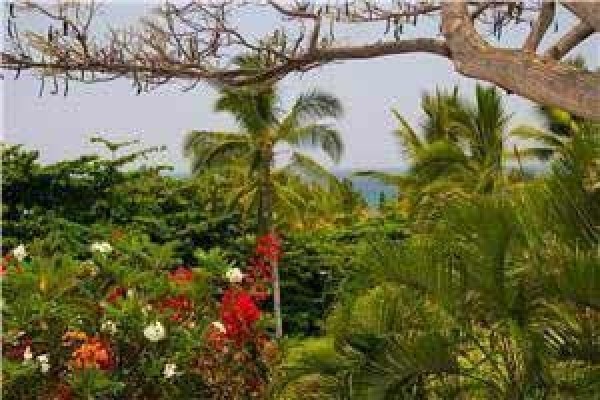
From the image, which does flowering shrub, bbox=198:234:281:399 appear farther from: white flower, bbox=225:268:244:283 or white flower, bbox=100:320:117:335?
white flower, bbox=100:320:117:335

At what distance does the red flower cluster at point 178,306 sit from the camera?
520 cm

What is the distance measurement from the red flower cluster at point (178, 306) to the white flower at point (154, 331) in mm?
175

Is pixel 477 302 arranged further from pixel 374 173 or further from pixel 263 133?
pixel 374 173

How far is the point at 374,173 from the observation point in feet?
80.1

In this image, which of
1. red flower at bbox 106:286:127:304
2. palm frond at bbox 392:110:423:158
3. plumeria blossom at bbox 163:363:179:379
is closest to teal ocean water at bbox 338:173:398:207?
palm frond at bbox 392:110:423:158

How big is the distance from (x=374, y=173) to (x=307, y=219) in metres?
1.87

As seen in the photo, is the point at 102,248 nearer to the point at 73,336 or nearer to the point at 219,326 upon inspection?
the point at 73,336

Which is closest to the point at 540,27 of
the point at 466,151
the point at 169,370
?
the point at 169,370

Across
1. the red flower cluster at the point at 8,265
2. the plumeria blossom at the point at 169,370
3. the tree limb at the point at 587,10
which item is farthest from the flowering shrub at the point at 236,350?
the tree limb at the point at 587,10

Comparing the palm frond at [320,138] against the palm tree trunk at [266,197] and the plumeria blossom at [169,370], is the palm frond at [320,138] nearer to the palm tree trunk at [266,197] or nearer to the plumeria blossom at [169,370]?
the palm tree trunk at [266,197]

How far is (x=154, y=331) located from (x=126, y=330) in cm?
15

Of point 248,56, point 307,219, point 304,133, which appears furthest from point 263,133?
point 248,56

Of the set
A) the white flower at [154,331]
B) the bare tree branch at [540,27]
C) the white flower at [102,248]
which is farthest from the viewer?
the white flower at [102,248]

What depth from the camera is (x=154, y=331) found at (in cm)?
494
